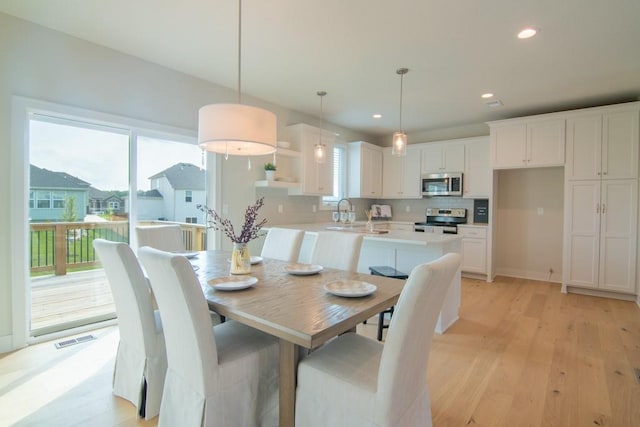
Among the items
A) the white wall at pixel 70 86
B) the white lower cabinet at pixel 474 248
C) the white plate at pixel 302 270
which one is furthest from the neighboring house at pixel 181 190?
the white lower cabinet at pixel 474 248

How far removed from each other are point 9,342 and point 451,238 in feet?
12.7

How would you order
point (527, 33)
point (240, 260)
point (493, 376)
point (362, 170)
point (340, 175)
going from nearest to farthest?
point (240, 260)
point (493, 376)
point (527, 33)
point (362, 170)
point (340, 175)

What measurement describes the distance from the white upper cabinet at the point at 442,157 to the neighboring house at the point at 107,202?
4785 mm

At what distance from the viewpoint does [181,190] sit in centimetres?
375

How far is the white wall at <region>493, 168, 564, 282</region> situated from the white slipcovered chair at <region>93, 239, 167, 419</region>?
5086 mm

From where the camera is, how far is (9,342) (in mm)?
2582

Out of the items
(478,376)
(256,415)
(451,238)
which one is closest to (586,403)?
(478,376)

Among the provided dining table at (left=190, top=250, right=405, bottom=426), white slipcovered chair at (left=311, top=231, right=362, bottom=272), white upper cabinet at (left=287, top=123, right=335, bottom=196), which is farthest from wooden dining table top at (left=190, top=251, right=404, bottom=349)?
white upper cabinet at (left=287, top=123, right=335, bottom=196)

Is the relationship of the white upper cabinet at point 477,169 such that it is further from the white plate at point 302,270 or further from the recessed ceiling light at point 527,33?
the white plate at point 302,270

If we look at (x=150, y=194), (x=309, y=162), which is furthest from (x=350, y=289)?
(x=309, y=162)

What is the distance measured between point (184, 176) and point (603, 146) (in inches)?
209

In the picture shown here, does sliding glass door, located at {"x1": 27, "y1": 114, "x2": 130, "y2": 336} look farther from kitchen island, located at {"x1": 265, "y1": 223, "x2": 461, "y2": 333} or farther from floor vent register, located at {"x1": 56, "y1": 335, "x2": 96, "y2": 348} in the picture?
kitchen island, located at {"x1": 265, "y1": 223, "x2": 461, "y2": 333}

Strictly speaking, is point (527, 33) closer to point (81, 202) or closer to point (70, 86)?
point (70, 86)

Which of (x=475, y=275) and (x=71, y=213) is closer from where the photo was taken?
(x=71, y=213)
